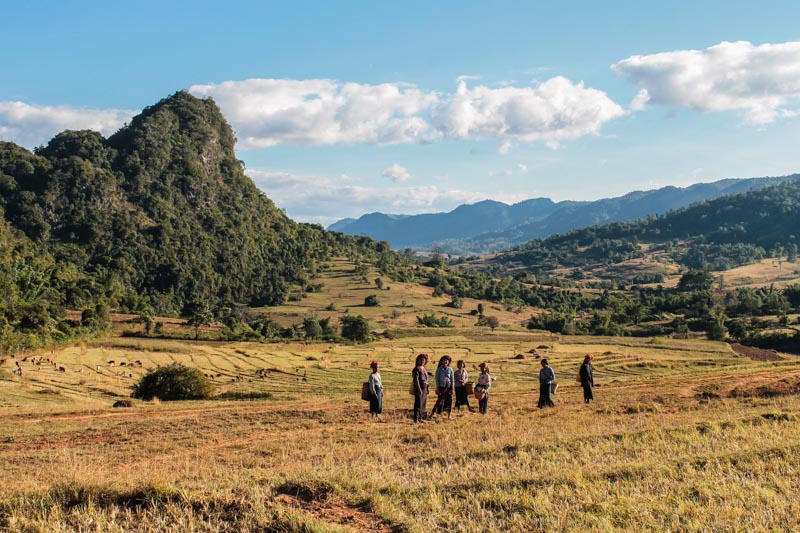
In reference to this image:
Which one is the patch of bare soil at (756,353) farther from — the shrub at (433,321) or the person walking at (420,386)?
the person walking at (420,386)

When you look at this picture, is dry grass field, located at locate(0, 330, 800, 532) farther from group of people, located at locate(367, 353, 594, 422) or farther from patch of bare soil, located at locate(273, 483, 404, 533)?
group of people, located at locate(367, 353, 594, 422)

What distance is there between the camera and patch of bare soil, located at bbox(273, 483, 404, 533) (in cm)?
761

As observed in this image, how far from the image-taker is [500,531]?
7.12m

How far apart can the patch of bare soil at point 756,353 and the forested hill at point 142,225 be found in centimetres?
10349

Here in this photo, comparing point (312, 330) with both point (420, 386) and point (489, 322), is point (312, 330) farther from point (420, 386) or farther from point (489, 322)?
point (420, 386)

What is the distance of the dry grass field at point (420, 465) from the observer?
7543mm

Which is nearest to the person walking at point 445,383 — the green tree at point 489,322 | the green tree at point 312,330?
the green tree at point 312,330

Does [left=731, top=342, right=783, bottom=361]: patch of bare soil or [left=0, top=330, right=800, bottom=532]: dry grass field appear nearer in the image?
[left=0, top=330, right=800, bottom=532]: dry grass field

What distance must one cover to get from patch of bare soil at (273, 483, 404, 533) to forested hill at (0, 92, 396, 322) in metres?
120

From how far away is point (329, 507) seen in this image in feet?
27.2

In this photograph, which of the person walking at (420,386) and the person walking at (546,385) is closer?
the person walking at (420,386)

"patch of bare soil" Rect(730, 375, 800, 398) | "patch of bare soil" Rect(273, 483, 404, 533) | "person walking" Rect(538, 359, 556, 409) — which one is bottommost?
"patch of bare soil" Rect(730, 375, 800, 398)

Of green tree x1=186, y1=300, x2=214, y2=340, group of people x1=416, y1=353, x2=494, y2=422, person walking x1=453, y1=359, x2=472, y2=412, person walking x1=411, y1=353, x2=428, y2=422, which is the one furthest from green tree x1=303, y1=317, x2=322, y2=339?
person walking x1=411, y1=353, x2=428, y2=422

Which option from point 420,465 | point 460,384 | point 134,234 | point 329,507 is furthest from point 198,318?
point 329,507
